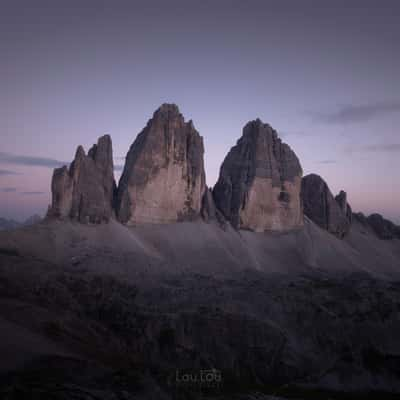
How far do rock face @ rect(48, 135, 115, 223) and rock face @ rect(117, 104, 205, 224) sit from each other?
163 inches

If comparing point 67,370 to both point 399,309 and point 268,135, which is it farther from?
point 268,135

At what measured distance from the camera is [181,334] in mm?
22734

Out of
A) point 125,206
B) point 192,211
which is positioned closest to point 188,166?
point 192,211

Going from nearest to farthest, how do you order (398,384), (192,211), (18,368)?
1. (18,368)
2. (398,384)
3. (192,211)

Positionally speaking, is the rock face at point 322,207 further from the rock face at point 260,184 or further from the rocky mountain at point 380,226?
the rocky mountain at point 380,226

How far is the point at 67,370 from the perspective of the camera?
41.1 ft

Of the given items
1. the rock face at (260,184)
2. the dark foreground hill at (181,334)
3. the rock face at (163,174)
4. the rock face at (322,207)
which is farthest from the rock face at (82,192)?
the rock face at (322,207)

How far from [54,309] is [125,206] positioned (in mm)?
40223

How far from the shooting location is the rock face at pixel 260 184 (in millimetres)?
71500

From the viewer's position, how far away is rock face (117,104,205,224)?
59125mm

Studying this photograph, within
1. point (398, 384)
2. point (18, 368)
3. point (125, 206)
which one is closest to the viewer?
point (18, 368)

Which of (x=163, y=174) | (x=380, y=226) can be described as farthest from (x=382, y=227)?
(x=163, y=174)

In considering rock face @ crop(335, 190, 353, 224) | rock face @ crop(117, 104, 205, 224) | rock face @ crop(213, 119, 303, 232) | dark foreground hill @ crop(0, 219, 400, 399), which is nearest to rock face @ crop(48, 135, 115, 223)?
rock face @ crop(117, 104, 205, 224)

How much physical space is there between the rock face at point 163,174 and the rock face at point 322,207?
31.9 m
